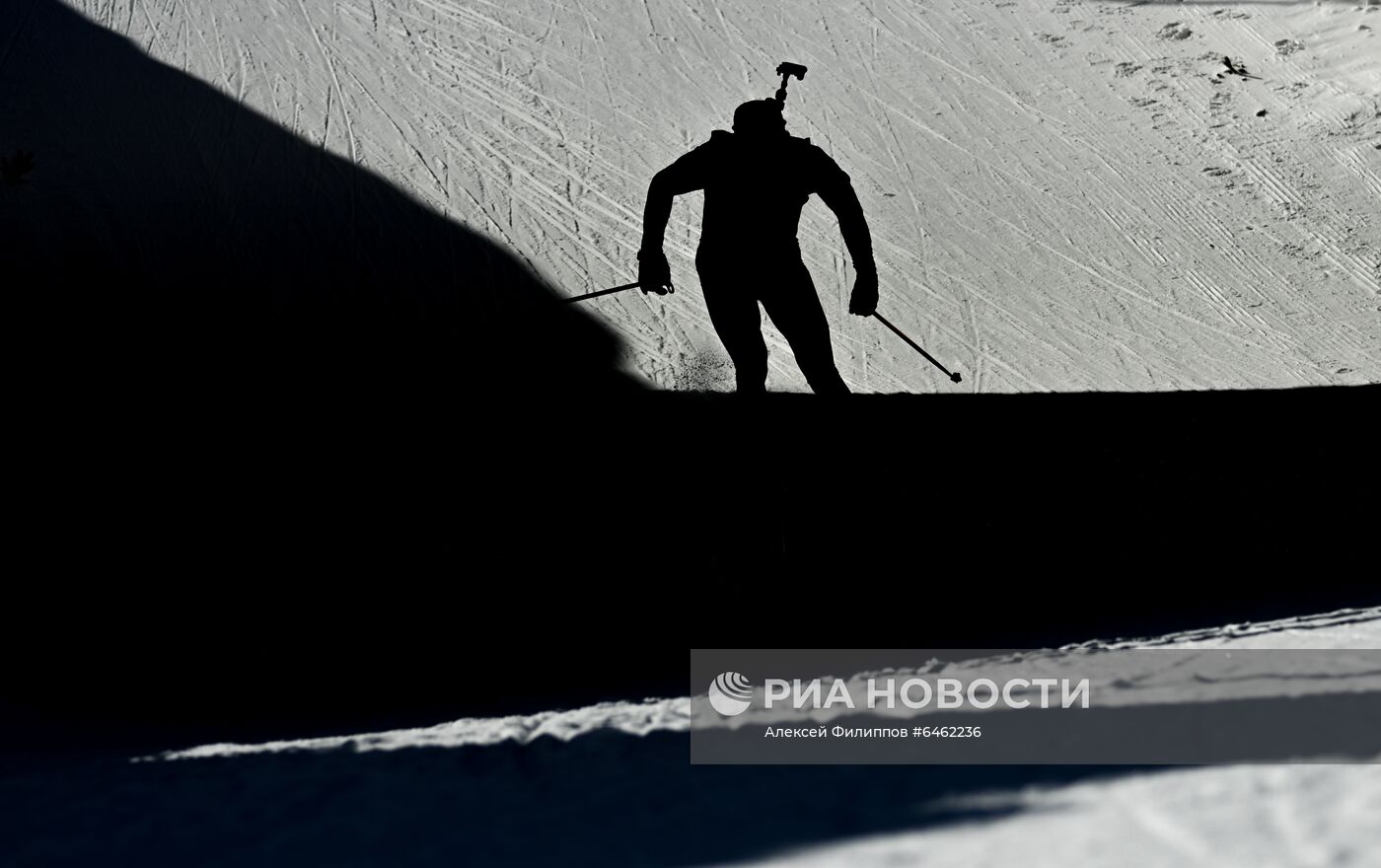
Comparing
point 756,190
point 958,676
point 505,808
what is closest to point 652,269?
point 756,190

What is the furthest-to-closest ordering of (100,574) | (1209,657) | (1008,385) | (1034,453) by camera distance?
(1008,385), (1034,453), (100,574), (1209,657)

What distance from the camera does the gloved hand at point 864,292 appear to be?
6105mm

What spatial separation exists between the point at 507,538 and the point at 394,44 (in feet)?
37.4

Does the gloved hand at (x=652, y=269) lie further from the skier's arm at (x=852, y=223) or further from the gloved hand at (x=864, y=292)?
the gloved hand at (x=864, y=292)

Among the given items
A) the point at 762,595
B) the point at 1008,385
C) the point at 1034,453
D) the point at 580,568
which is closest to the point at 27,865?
the point at 580,568

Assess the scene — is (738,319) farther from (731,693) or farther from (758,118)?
(731,693)

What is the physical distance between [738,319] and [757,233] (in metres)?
0.37

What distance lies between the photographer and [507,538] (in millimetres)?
4613

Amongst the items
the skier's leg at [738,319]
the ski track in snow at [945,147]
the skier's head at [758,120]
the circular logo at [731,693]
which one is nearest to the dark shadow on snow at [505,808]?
the circular logo at [731,693]

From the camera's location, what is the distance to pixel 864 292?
612 centimetres

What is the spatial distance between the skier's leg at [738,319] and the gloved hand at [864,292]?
423 mm

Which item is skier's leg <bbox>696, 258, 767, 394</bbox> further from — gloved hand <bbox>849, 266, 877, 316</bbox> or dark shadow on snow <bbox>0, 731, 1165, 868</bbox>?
dark shadow on snow <bbox>0, 731, 1165, 868</bbox>

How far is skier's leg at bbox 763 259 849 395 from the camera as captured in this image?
19.8 ft

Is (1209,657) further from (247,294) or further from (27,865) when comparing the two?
(247,294)
